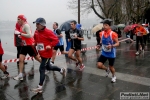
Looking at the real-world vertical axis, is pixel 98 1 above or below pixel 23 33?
above

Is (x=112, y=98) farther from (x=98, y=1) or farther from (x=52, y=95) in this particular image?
(x=98, y=1)

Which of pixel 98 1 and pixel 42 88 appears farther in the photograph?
pixel 98 1

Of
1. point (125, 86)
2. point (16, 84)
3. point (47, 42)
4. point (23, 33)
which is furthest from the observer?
point (23, 33)

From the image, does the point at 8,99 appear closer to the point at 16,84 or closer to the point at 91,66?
the point at 16,84

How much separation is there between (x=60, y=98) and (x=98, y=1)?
18.2 meters

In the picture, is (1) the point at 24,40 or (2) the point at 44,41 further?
(1) the point at 24,40

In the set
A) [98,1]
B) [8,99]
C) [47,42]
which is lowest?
[8,99]

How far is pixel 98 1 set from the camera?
68.5 feet

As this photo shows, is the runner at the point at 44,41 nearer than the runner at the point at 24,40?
Yes

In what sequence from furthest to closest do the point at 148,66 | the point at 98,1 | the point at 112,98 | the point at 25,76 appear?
the point at 98,1 → the point at 148,66 → the point at 25,76 → the point at 112,98

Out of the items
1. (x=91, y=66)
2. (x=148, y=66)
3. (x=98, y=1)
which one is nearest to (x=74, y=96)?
(x=91, y=66)

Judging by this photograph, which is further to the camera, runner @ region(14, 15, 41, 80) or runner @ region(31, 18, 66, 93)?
runner @ region(14, 15, 41, 80)

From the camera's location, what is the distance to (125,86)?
15.9 ft

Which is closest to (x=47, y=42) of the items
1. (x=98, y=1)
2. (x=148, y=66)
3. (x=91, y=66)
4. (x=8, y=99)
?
(x=8, y=99)
